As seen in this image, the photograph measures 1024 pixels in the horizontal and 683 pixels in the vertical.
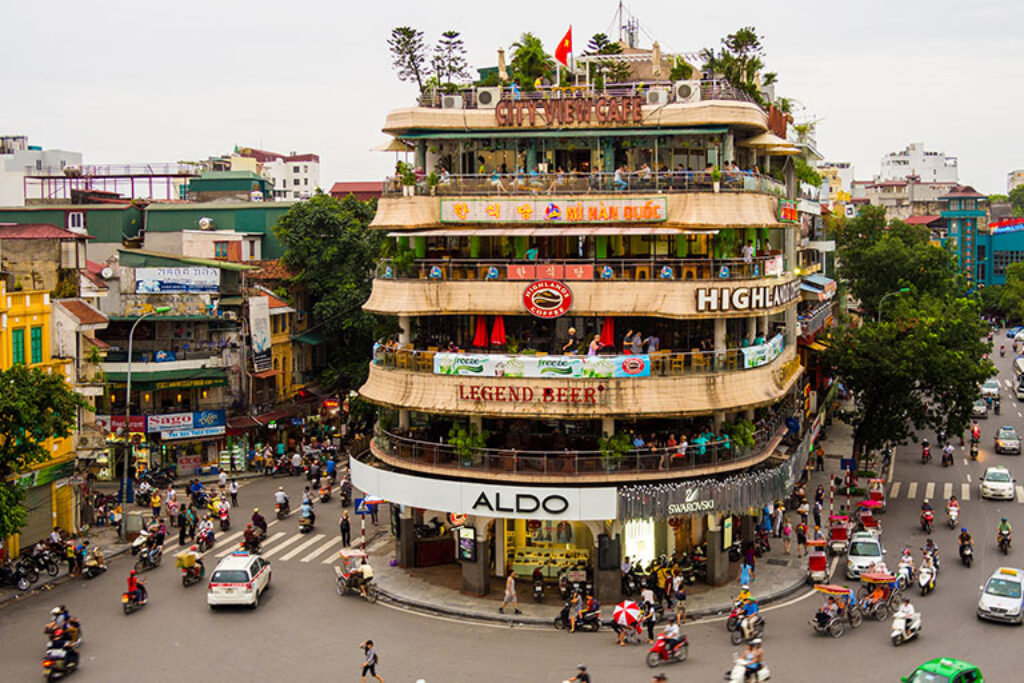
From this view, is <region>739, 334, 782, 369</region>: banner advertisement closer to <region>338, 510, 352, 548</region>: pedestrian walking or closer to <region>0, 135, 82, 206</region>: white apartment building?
<region>338, 510, 352, 548</region>: pedestrian walking

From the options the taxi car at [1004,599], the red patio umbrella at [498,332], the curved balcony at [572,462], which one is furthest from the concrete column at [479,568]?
the taxi car at [1004,599]

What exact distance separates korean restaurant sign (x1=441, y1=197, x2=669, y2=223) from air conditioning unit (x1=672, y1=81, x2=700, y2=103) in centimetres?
459

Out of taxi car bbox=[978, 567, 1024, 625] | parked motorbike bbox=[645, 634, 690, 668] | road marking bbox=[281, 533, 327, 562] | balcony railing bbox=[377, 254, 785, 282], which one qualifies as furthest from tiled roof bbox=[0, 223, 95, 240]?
taxi car bbox=[978, 567, 1024, 625]

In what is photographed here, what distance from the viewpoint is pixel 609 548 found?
38.0 meters

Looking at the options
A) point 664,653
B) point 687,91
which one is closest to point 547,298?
point 687,91

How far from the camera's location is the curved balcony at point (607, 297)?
125 ft

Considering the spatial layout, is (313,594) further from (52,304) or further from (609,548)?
(52,304)

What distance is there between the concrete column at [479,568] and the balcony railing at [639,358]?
5234mm

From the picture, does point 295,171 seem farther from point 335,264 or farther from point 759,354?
point 759,354

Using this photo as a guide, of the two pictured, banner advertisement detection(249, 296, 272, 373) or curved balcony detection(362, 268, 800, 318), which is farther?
banner advertisement detection(249, 296, 272, 373)

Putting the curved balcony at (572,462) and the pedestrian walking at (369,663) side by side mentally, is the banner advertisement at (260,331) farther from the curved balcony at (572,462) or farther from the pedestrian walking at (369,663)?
the pedestrian walking at (369,663)

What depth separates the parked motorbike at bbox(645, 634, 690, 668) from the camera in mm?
32188

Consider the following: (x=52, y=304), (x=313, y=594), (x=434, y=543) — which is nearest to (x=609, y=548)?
(x=434, y=543)

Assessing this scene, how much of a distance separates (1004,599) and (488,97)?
2455 centimetres
